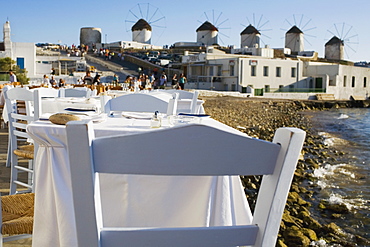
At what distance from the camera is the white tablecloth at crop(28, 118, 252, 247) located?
188 cm

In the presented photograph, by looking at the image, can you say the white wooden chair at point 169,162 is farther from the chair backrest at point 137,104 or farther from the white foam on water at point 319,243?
the white foam on water at point 319,243

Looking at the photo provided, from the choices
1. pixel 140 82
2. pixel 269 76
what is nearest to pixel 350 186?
pixel 140 82

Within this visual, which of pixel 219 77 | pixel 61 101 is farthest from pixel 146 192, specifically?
pixel 219 77

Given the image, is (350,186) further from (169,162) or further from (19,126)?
(169,162)

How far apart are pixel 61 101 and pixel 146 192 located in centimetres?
366

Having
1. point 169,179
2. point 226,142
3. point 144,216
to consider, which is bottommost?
point 144,216

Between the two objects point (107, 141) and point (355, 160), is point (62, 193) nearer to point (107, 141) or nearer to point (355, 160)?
point (107, 141)

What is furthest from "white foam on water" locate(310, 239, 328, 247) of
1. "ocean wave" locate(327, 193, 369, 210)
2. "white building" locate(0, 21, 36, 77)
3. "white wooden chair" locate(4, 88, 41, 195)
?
"white building" locate(0, 21, 36, 77)

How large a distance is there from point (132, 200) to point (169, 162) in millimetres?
991

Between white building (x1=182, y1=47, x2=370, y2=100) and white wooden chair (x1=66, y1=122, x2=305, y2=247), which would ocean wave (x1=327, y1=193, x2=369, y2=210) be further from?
white building (x1=182, y1=47, x2=370, y2=100)

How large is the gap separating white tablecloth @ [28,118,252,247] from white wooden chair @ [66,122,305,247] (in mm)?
690

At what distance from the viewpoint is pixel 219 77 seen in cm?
3934

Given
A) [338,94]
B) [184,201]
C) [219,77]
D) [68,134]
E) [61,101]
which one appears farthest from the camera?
[338,94]

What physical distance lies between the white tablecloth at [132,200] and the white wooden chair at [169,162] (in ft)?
2.26
